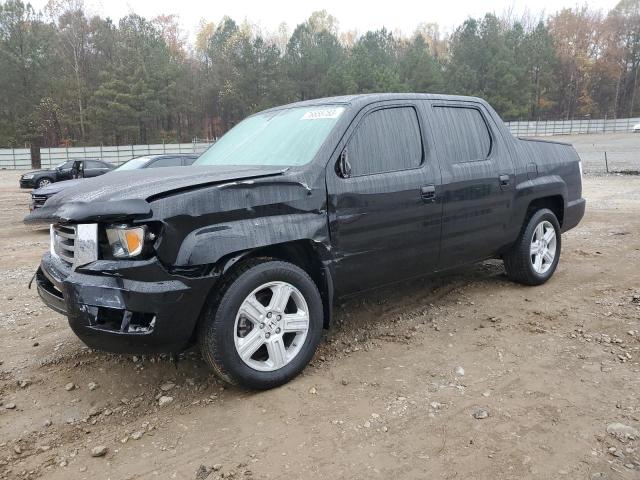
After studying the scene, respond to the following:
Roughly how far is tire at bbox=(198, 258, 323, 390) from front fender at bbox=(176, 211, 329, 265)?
0.17 metres

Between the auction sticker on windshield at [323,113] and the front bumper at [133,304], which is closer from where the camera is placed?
the front bumper at [133,304]

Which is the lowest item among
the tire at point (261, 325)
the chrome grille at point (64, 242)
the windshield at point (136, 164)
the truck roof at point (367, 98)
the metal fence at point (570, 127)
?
the tire at point (261, 325)

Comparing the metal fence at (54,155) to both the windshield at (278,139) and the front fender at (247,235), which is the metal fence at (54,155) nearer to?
the windshield at (278,139)

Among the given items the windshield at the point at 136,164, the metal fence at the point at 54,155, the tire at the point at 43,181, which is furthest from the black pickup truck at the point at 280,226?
the metal fence at the point at 54,155

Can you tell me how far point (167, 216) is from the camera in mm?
2695

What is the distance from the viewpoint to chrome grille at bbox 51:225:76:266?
9.72 feet

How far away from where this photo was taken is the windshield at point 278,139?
11.5ft

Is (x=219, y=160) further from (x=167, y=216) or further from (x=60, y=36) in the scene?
(x=60, y=36)

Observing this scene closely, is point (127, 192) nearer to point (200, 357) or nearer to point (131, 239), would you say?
point (131, 239)

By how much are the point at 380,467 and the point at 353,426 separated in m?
0.36

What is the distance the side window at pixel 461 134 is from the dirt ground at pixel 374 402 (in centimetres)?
136

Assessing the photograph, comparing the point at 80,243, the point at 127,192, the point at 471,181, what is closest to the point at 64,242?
the point at 80,243

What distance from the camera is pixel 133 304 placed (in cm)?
265

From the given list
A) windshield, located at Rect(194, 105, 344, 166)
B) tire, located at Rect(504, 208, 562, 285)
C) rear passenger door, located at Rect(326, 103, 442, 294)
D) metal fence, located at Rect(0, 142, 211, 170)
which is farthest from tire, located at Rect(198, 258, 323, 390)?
metal fence, located at Rect(0, 142, 211, 170)
